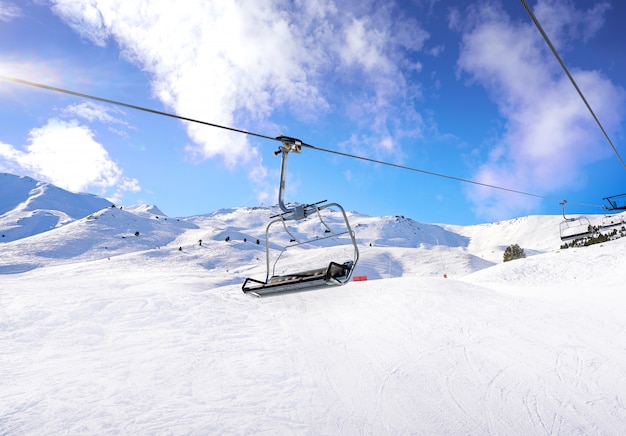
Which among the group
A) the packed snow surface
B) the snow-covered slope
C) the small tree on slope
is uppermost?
the snow-covered slope

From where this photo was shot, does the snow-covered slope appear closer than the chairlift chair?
No

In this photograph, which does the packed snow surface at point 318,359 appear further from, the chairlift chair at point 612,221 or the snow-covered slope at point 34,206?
the snow-covered slope at point 34,206

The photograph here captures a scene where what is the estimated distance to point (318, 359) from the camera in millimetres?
8695

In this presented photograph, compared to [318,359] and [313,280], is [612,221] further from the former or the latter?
[313,280]

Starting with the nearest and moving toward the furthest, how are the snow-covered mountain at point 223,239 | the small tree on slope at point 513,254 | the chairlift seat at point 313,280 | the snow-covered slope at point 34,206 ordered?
the chairlift seat at point 313,280 → the snow-covered mountain at point 223,239 → the small tree on slope at point 513,254 → the snow-covered slope at point 34,206

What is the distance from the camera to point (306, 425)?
592 centimetres

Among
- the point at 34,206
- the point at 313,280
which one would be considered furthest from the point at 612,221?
the point at 34,206

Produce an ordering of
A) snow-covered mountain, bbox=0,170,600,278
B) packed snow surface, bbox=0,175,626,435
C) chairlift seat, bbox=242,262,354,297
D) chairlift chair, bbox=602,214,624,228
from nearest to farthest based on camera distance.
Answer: packed snow surface, bbox=0,175,626,435 < chairlift seat, bbox=242,262,354,297 < chairlift chair, bbox=602,214,624,228 < snow-covered mountain, bbox=0,170,600,278

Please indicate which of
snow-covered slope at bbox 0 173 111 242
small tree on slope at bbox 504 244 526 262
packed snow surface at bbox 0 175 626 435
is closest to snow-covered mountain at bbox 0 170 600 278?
snow-covered slope at bbox 0 173 111 242

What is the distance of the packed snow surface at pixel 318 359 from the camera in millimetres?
6191

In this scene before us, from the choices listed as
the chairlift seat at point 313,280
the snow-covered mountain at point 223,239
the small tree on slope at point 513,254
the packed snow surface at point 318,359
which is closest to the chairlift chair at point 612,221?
the packed snow surface at point 318,359

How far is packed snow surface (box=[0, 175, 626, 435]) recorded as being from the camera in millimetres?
6191

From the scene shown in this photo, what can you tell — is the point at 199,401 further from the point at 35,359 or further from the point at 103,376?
the point at 35,359

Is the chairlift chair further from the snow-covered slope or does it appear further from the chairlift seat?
the snow-covered slope
